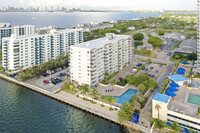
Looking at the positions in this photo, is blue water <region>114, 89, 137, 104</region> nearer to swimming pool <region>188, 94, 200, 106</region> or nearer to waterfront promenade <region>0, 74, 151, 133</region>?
waterfront promenade <region>0, 74, 151, 133</region>

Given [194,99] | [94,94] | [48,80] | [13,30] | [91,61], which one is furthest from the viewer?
[13,30]

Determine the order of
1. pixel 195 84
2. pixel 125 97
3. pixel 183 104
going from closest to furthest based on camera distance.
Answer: pixel 183 104, pixel 125 97, pixel 195 84

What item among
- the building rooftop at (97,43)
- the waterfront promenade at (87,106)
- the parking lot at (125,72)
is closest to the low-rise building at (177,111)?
the waterfront promenade at (87,106)

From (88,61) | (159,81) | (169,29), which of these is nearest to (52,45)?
(88,61)

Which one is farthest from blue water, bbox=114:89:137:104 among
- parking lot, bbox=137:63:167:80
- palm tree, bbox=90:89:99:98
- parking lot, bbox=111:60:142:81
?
parking lot, bbox=137:63:167:80

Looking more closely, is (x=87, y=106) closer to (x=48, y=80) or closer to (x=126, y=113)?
(x=126, y=113)

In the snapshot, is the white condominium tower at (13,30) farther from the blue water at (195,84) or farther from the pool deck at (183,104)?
the blue water at (195,84)

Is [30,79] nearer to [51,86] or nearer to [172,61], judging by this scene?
[51,86]

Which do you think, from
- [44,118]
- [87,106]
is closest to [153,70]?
[87,106]
